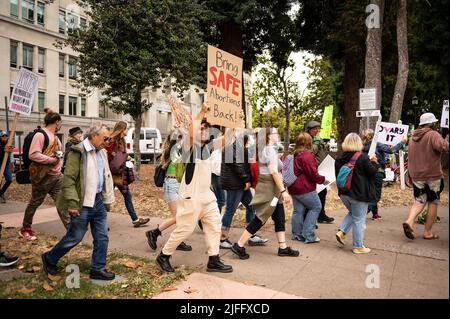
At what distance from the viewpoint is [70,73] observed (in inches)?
1534

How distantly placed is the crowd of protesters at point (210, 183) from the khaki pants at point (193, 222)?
0.01 metres

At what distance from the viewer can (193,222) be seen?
4430mm

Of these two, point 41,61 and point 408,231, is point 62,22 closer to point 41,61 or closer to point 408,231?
point 41,61

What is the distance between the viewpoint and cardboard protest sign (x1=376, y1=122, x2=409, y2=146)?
9.73 metres

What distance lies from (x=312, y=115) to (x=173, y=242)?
1166 inches

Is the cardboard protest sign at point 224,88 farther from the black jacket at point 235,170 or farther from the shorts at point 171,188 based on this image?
the shorts at point 171,188

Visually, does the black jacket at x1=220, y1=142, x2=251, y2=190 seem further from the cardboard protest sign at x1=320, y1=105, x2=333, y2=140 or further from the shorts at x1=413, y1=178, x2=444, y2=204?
the cardboard protest sign at x1=320, y1=105, x2=333, y2=140

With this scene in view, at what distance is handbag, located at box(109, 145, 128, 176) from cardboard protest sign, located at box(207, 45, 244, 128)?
2.36 meters

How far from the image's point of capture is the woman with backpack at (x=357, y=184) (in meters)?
5.31

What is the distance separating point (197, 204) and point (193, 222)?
21cm

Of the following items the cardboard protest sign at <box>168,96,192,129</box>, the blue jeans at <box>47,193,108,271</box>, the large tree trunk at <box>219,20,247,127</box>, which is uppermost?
the large tree trunk at <box>219,20,247,127</box>

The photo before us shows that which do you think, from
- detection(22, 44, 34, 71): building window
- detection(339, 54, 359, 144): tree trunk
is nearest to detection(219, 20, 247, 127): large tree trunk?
detection(339, 54, 359, 144): tree trunk

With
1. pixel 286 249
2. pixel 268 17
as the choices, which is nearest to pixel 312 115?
pixel 268 17

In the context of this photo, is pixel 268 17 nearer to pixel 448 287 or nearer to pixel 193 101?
pixel 448 287
